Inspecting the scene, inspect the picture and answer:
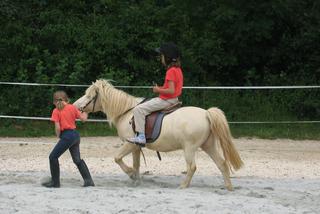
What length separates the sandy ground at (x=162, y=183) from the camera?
23.2 ft

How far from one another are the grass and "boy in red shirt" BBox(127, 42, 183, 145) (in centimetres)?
602

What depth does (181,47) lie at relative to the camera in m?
18.0

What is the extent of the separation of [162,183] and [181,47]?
29.9 feet

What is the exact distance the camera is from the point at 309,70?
18.4m

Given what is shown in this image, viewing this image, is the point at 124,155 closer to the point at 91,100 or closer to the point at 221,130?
the point at 91,100

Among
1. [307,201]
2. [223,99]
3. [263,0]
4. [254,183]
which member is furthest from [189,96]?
[307,201]

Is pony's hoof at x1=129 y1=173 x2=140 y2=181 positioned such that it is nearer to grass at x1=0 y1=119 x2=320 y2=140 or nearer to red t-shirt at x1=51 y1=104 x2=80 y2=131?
red t-shirt at x1=51 y1=104 x2=80 y2=131

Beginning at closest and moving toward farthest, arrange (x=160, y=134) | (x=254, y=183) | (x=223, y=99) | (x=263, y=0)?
(x=160, y=134), (x=254, y=183), (x=223, y=99), (x=263, y=0)

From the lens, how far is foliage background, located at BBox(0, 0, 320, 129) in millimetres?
16438

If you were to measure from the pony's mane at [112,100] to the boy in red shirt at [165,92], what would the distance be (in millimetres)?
368

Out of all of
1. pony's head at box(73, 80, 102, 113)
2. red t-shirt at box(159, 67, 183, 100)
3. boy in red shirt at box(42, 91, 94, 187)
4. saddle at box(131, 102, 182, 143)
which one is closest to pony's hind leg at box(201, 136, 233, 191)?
saddle at box(131, 102, 182, 143)

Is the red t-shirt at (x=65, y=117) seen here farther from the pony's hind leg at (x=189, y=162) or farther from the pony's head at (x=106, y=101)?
the pony's hind leg at (x=189, y=162)

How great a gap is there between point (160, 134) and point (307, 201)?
6.94ft

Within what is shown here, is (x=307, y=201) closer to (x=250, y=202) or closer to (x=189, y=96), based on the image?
(x=250, y=202)
